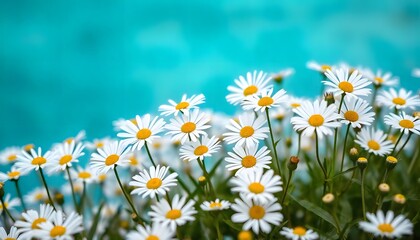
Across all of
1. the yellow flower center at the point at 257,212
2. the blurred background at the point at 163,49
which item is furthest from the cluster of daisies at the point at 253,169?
the blurred background at the point at 163,49

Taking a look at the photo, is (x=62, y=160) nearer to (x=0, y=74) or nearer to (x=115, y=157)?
(x=115, y=157)

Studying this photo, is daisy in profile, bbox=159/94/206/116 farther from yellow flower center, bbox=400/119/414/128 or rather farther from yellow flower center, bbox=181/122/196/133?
yellow flower center, bbox=400/119/414/128

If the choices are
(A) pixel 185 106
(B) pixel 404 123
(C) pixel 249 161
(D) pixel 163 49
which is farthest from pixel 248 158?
(D) pixel 163 49

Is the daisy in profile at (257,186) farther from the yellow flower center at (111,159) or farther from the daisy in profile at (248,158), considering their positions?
the yellow flower center at (111,159)

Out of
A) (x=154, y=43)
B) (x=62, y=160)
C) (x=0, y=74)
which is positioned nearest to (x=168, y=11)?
(x=154, y=43)

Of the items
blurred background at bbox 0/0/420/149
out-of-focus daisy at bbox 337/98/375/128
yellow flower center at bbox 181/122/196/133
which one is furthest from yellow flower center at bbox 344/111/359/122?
blurred background at bbox 0/0/420/149

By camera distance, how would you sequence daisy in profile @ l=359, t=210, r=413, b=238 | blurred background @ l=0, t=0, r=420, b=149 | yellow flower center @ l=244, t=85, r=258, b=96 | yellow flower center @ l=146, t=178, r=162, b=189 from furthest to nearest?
blurred background @ l=0, t=0, r=420, b=149
yellow flower center @ l=244, t=85, r=258, b=96
yellow flower center @ l=146, t=178, r=162, b=189
daisy in profile @ l=359, t=210, r=413, b=238
